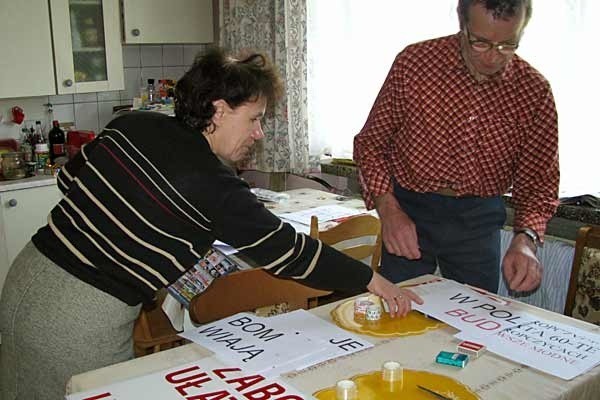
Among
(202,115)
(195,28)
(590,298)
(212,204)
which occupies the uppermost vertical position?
(195,28)

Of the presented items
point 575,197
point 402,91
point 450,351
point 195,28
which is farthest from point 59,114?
point 450,351

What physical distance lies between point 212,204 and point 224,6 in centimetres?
259

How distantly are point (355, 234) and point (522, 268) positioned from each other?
0.71 meters

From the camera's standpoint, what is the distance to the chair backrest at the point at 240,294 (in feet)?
5.01

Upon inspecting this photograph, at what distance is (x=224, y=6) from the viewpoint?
11.9 feet

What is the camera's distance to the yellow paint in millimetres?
1091

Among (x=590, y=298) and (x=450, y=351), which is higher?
(x=450, y=351)

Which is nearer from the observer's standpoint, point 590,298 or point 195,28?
point 590,298

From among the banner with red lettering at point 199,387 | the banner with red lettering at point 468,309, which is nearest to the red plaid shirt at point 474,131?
the banner with red lettering at point 468,309

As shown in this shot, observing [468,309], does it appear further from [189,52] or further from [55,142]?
[189,52]

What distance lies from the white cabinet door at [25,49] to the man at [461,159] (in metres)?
2.05

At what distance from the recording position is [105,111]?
3.72m

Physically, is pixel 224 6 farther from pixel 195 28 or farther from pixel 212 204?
pixel 212 204

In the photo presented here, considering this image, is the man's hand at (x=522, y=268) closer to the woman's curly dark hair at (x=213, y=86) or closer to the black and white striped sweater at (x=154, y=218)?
the black and white striped sweater at (x=154, y=218)
